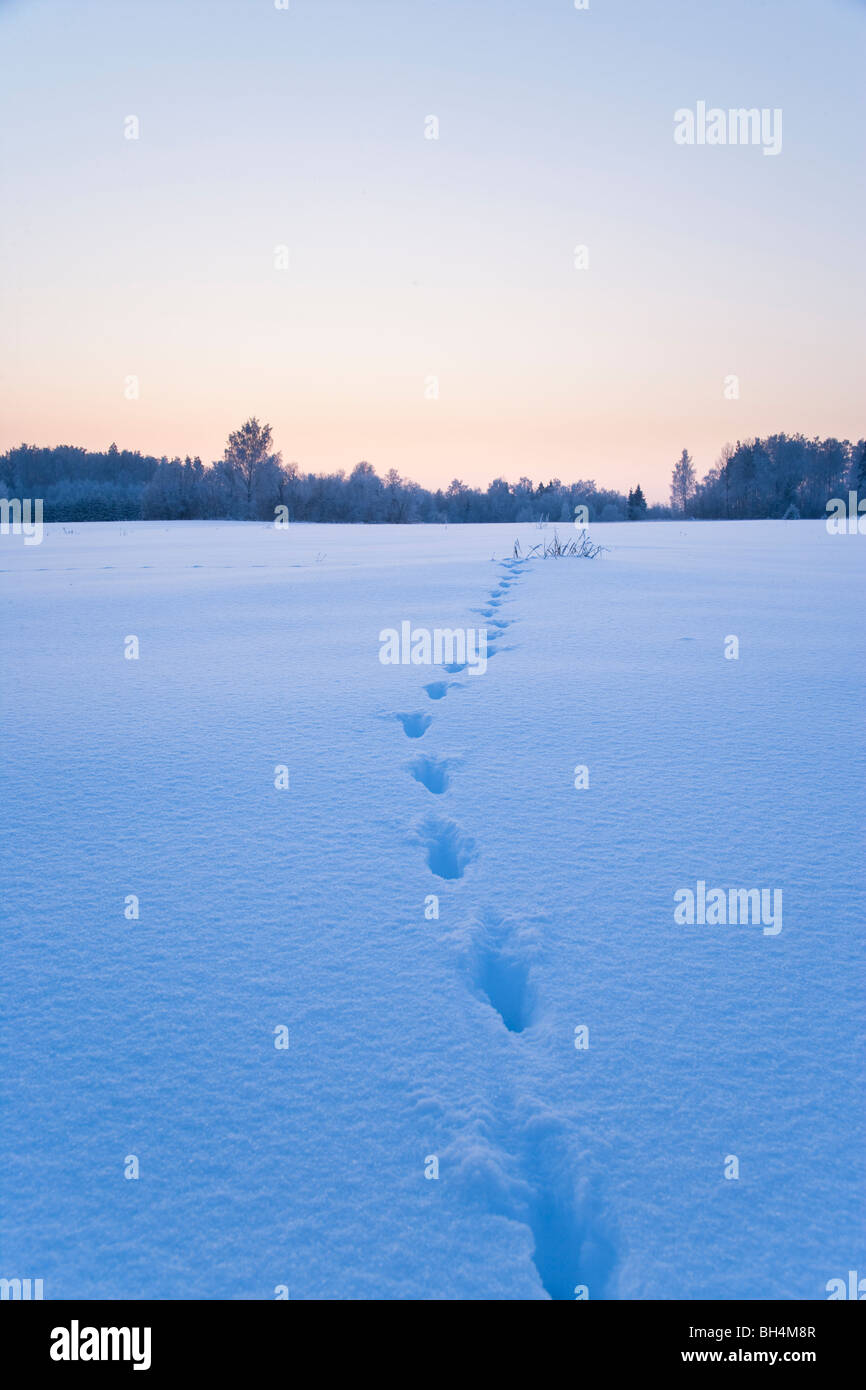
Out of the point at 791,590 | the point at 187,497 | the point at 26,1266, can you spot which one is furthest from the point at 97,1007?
the point at 187,497

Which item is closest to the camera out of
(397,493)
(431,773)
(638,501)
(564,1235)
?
(564,1235)

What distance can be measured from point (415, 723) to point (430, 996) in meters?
1.65

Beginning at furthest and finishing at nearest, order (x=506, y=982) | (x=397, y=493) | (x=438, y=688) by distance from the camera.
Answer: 1. (x=397, y=493)
2. (x=438, y=688)
3. (x=506, y=982)

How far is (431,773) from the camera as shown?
2.45 meters

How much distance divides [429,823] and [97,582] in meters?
6.32

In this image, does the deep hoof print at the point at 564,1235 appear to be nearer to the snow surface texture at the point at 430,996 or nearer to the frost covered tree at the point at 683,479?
the snow surface texture at the point at 430,996

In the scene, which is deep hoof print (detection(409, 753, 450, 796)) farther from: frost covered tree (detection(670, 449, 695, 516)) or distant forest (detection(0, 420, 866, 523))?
frost covered tree (detection(670, 449, 695, 516))

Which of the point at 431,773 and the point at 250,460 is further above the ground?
the point at 250,460

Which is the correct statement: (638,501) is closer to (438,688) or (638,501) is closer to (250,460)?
(250,460)

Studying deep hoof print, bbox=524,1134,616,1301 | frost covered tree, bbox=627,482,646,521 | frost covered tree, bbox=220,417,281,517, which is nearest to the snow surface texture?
deep hoof print, bbox=524,1134,616,1301

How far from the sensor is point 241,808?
2.12m

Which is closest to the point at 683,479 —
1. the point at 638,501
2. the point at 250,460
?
the point at 638,501

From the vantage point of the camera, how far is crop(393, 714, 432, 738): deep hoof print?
2.87 m

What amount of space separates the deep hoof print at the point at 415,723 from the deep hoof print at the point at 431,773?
1.22 ft
